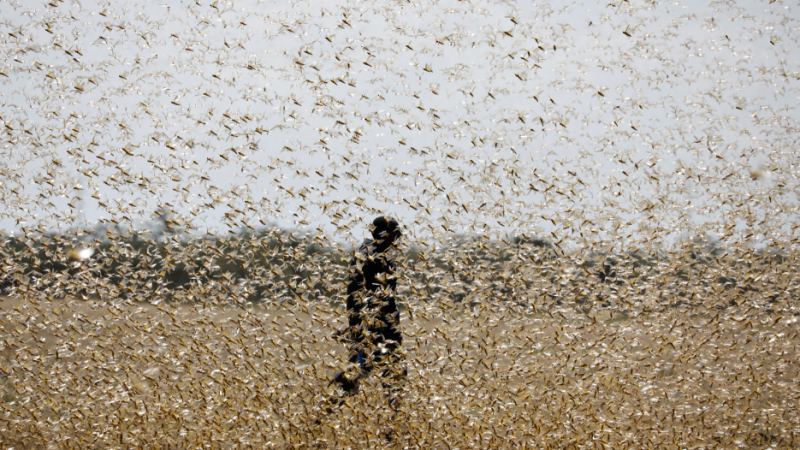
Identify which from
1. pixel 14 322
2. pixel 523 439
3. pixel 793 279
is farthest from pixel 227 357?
pixel 793 279

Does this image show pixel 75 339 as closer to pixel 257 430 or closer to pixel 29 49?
pixel 257 430

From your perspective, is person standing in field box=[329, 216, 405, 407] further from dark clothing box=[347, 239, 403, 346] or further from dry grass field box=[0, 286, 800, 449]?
dry grass field box=[0, 286, 800, 449]

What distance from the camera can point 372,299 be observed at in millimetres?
4633

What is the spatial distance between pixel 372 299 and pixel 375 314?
0.12 m

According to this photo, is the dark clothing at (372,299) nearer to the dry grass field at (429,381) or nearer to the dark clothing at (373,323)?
the dark clothing at (373,323)

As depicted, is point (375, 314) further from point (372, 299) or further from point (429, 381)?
point (429, 381)

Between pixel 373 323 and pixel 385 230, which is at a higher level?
pixel 385 230

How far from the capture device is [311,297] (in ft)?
15.8

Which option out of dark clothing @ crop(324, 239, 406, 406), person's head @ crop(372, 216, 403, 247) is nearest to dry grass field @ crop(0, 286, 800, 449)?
dark clothing @ crop(324, 239, 406, 406)

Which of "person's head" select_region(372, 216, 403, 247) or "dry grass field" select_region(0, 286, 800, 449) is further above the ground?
"person's head" select_region(372, 216, 403, 247)

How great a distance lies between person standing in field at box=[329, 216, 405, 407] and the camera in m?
4.57

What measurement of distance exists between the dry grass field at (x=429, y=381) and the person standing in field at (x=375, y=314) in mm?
112

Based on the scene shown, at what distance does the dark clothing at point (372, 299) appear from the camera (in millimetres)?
4602

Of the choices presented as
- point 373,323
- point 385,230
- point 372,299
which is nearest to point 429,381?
point 373,323
